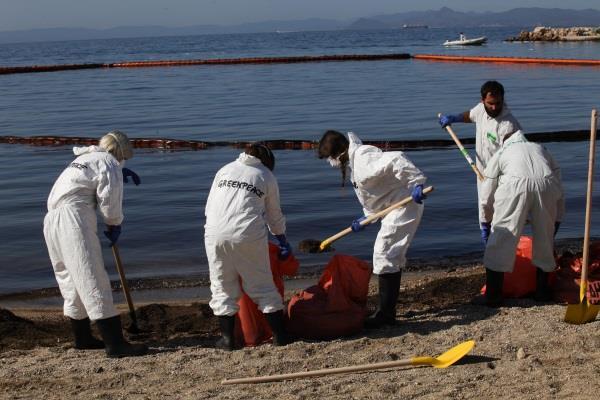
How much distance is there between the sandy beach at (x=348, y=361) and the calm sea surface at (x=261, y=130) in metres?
3.13

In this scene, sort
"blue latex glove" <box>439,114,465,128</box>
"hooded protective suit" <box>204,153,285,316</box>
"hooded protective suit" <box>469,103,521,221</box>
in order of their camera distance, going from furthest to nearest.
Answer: "blue latex glove" <box>439,114,465,128</box> → "hooded protective suit" <box>469,103,521,221</box> → "hooded protective suit" <box>204,153,285,316</box>

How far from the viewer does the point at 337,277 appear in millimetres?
7441

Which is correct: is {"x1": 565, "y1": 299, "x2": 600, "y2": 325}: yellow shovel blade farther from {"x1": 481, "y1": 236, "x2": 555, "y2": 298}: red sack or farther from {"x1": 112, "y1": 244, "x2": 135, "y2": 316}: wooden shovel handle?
{"x1": 112, "y1": 244, "x2": 135, "y2": 316}: wooden shovel handle

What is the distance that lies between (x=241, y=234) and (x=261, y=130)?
15942 millimetres

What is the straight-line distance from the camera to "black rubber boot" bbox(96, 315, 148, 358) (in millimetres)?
6922

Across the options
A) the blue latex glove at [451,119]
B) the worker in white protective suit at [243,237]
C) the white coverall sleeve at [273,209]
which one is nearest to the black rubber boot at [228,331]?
the worker in white protective suit at [243,237]


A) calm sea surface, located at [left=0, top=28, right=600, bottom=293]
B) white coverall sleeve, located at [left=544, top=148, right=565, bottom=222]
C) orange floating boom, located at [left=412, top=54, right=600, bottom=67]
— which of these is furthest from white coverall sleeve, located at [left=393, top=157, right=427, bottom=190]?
orange floating boom, located at [left=412, top=54, right=600, bottom=67]

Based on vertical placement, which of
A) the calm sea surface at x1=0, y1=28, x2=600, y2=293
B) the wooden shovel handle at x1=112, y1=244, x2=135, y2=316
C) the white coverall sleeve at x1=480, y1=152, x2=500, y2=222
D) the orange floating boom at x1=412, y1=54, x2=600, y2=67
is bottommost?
the orange floating boom at x1=412, y1=54, x2=600, y2=67

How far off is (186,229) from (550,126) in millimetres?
11547

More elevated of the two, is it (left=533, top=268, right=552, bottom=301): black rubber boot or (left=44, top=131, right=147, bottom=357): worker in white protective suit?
(left=44, top=131, right=147, bottom=357): worker in white protective suit

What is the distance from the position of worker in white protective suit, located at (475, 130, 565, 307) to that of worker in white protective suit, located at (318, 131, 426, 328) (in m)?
0.73

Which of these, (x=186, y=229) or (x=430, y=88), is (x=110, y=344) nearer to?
(x=186, y=229)

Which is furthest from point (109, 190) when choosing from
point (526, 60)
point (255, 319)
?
→ point (526, 60)

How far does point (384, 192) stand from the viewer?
7.33 m
